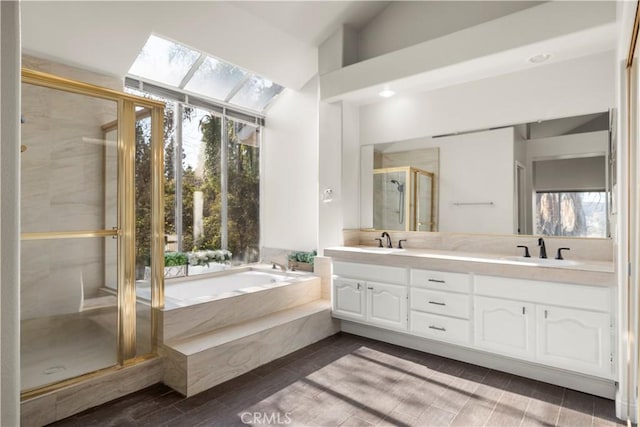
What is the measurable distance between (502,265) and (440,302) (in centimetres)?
59

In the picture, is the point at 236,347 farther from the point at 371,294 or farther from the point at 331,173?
the point at 331,173

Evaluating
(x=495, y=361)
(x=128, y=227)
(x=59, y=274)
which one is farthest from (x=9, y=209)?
(x=495, y=361)

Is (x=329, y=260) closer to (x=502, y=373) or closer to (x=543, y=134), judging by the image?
(x=502, y=373)

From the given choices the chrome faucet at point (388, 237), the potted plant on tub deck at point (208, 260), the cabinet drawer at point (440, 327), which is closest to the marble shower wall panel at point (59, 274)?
the potted plant on tub deck at point (208, 260)

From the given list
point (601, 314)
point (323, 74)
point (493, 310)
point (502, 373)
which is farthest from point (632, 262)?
point (323, 74)

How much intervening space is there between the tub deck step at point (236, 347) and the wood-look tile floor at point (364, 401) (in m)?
0.07

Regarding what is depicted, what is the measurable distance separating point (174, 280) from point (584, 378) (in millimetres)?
3603

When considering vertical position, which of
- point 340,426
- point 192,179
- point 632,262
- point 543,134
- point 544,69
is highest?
point 544,69

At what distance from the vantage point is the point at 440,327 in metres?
2.92

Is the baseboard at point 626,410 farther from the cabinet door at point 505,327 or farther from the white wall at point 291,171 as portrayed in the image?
the white wall at point 291,171

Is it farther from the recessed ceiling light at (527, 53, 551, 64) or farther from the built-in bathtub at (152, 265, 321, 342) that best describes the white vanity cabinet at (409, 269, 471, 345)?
the recessed ceiling light at (527, 53, 551, 64)

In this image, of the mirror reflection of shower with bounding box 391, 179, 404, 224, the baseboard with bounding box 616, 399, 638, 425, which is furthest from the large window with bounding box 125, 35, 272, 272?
the baseboard with bounding box 616, 399, 638, 425

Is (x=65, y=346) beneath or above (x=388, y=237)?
beneath

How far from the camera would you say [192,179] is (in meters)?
4.12
